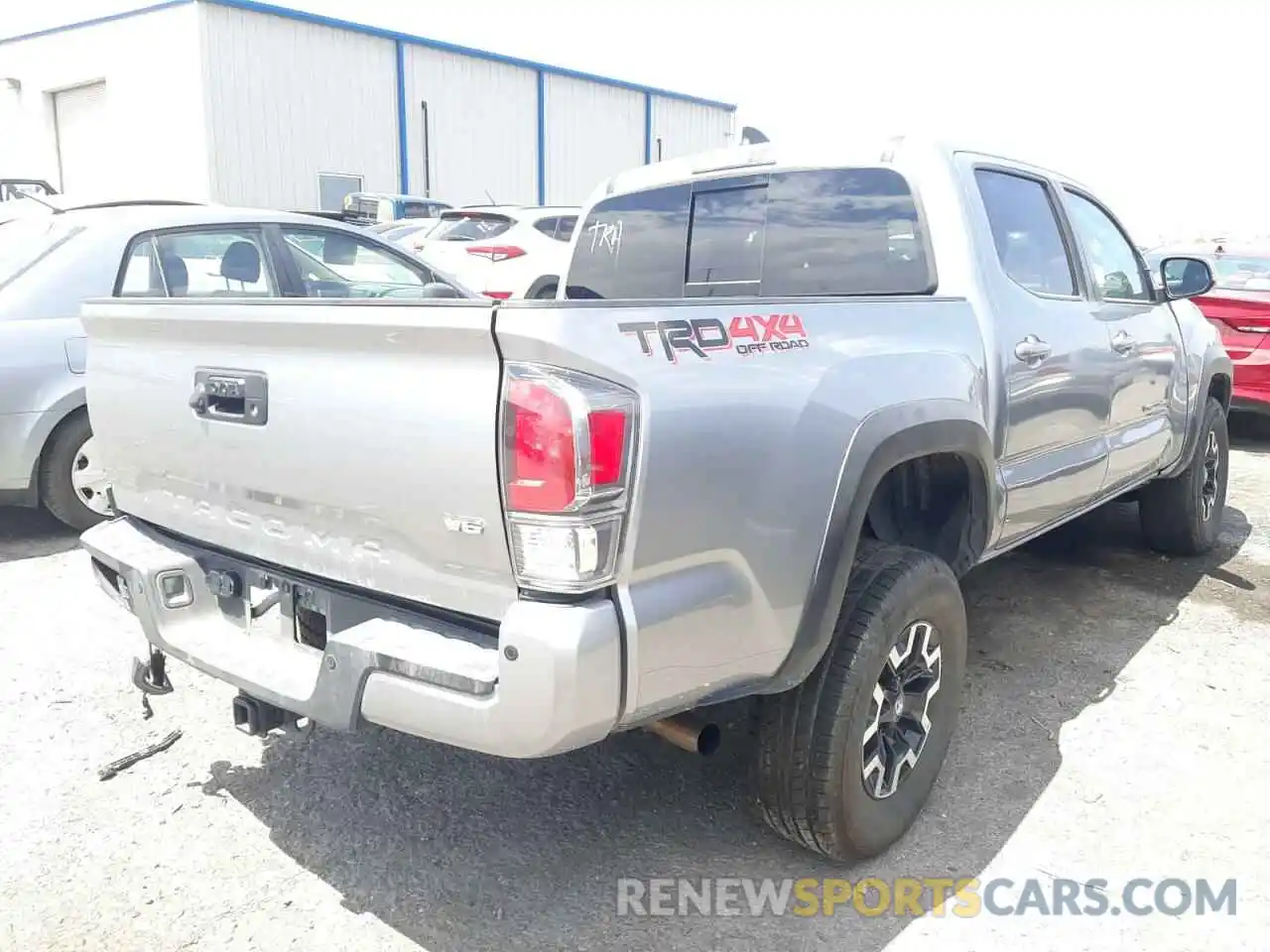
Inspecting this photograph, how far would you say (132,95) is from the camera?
2073cm

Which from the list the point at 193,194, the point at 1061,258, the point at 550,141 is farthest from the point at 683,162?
the point at 550,141

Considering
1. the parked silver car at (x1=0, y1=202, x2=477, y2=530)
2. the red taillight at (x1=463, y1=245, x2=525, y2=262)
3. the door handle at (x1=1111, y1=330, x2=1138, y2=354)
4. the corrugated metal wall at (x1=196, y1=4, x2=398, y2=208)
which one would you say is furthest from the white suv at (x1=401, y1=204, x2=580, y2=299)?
the corrugated metal wall at (x1=196, y1=4, x2=398, y2=208)

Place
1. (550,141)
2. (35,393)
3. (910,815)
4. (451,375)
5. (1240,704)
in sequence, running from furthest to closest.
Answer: (550,141) < (35,393) < (1240,704) < (910,815) < (451,375)

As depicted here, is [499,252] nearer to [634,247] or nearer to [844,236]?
[634,247]

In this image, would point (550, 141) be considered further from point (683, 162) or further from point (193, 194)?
point (683, 162)

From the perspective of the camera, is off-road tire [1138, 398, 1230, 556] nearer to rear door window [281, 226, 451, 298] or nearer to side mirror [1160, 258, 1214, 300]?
side mirror [1160, 258, 1214, 300]

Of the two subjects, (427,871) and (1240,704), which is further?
(1240,704)

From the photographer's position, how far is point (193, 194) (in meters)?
20.1

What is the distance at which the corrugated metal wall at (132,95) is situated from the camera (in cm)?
1966

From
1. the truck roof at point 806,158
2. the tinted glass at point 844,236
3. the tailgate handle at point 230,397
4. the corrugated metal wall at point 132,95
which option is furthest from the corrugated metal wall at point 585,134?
the tailgate handle at point 230,397

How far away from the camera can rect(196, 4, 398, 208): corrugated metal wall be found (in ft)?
65.0

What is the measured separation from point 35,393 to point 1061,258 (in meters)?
4.65

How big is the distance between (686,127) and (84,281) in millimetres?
27870

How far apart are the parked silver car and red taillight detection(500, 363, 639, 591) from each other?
3.12m
